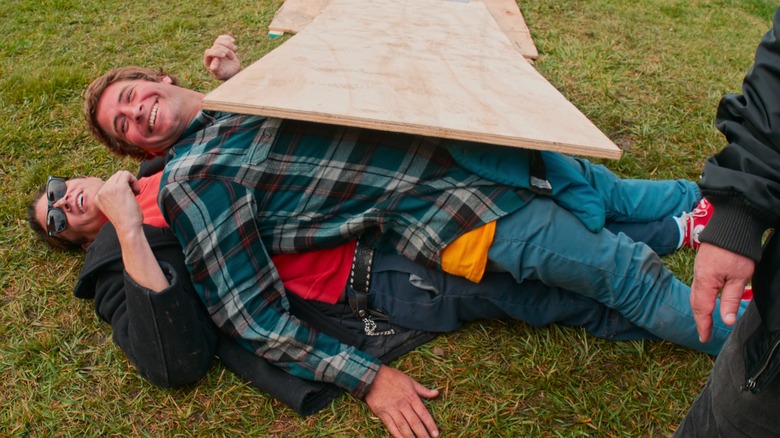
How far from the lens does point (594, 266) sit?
7.27 feet

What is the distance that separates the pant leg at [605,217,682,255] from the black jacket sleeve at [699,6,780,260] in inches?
58.9

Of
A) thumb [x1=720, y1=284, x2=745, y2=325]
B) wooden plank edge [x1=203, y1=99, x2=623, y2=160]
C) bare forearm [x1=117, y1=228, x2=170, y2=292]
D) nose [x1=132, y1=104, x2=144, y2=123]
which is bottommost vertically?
bare forearm [x1=117, y1=228, x2=170, y2=292]

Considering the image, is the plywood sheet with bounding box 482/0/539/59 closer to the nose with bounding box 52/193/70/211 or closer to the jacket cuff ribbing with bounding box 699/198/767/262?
the nose with bounding box 52/193/70/211

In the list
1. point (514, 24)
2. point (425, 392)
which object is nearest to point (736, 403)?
point (425, 392)

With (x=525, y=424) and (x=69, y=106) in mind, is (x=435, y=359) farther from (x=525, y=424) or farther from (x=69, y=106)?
(x=69, y=106)

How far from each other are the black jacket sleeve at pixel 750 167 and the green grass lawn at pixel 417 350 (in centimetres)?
112

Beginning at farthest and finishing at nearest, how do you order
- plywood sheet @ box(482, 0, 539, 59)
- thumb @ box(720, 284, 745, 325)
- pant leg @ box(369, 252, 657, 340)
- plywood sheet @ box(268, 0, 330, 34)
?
1. plywood sheet @ box(268, 0, 330, 34)
2. plywood sheet @ box(482, 0, 539, 59)
3. pant leg @ box(369, 252, 657, 340)
4. thumb @ box(720, 284, 745, 325)

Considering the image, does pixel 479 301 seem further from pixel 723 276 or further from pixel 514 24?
pixel 514 24

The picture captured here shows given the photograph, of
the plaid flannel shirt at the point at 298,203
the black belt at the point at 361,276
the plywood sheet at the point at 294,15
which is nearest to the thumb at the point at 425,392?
the plaid flannel shirt at the point at 298,203

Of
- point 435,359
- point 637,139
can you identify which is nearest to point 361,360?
point 435,359

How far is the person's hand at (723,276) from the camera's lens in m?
1.33

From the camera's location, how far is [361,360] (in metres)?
2.31

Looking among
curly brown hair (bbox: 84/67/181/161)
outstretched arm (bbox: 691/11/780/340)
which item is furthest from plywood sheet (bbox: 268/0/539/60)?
outstretched arm (bbox: 691/11/780/340)

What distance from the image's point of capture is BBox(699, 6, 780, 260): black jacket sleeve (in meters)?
1.24
